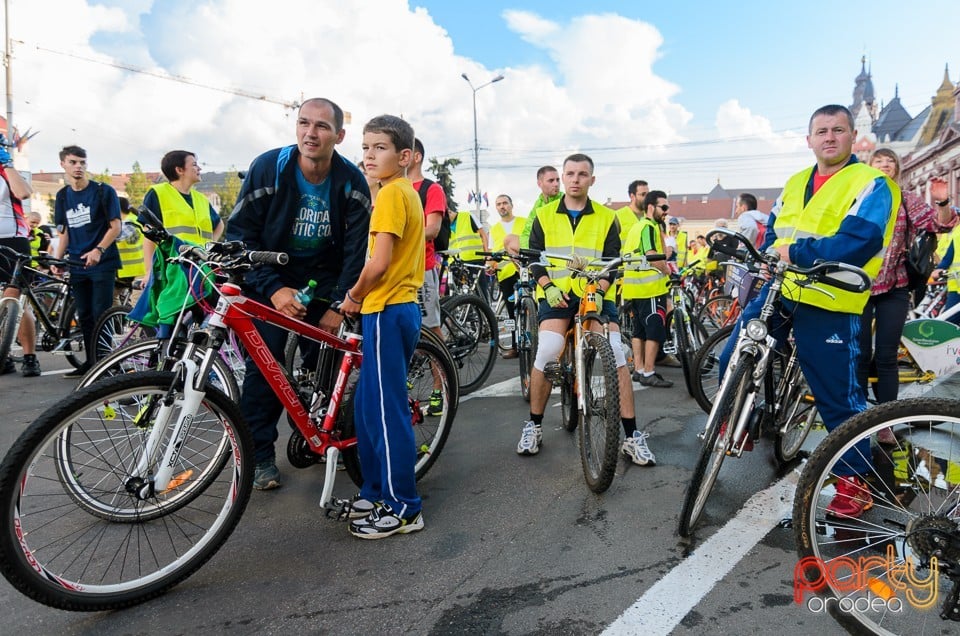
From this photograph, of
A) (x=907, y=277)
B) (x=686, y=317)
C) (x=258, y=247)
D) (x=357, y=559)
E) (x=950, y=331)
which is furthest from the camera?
(x=686, y=317)

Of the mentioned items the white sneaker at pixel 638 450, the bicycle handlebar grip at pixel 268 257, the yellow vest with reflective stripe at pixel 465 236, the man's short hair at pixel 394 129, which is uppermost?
the man's short hair at pixel 394 129

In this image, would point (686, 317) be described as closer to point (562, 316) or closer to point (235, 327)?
point (562, 316)

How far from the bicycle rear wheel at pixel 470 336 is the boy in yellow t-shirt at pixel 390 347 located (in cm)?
276

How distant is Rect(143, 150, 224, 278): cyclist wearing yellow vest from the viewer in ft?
16.8

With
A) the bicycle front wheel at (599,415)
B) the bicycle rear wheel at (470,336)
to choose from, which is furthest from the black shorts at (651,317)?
the bicycle front wheel at (599,415)

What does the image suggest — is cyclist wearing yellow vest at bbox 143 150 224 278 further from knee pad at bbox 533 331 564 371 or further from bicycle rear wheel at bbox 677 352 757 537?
bicycle rear wheel at bbox 677 352 757 537

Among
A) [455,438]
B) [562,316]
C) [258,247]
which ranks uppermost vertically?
[258,247]

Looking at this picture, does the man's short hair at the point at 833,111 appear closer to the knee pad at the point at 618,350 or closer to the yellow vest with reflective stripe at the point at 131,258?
the knee pad at the point at 618,350

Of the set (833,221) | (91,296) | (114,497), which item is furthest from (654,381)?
(91,296)

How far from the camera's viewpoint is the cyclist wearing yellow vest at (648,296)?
6027mm

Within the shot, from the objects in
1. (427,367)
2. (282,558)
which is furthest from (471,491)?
(282,558)

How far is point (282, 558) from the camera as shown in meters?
2.64

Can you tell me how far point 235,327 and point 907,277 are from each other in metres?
3.93

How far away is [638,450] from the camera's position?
3779mm
